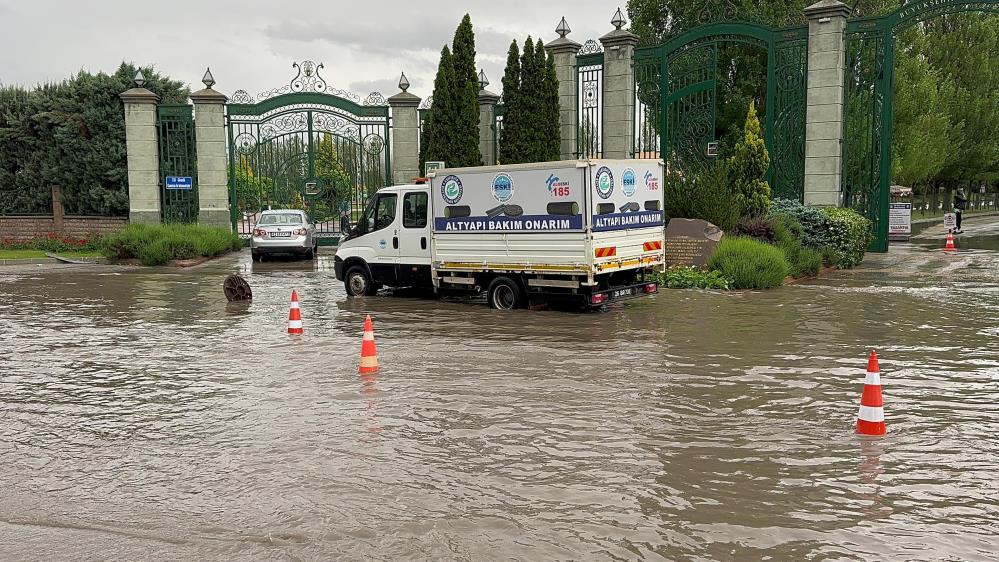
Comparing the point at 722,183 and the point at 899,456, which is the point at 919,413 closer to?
Answer: the point at 899,456

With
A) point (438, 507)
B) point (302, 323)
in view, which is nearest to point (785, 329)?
point (302, 323)

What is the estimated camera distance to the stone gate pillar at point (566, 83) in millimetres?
26906

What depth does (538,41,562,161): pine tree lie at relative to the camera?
26141mm

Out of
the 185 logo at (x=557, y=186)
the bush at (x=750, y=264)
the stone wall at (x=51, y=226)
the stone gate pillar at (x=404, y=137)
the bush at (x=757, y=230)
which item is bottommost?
the bush at (x=750, y=264)

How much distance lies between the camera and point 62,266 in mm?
24812

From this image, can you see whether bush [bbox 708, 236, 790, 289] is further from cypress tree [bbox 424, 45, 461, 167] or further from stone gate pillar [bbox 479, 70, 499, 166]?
stone gate pillar [bbox 479, 70, 499, 166]

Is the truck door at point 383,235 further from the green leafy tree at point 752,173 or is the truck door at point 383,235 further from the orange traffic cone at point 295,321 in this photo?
the green leafy tree at point 752,173

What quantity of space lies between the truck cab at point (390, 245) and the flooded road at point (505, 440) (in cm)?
294

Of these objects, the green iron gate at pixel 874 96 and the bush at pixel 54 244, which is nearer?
the green iron gate at pixel 874 96

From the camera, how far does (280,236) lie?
25.2 meters

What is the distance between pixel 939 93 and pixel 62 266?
39.8m

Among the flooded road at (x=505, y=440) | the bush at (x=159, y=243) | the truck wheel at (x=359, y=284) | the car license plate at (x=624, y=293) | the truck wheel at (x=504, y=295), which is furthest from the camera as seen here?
the bush at (x=159, y=243)

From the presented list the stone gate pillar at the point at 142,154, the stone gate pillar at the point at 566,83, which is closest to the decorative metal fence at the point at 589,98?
the stone gate pillar at the point at 566,83

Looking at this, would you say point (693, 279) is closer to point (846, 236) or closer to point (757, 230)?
point (757, 230)
